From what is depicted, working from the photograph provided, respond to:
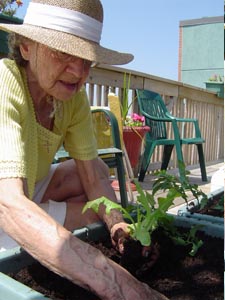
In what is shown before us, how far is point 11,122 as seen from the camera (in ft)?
3.45

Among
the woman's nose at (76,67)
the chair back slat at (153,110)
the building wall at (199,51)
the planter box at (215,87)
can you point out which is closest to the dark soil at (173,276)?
the woman's nose at (76,67)

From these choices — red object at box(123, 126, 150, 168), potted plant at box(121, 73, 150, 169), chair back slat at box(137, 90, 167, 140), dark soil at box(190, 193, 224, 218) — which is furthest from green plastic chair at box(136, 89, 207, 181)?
dark soil at box(190, 193, 224, 218)

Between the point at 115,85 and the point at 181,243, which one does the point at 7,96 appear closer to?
the point at 181,243

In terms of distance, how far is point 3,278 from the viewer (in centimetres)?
79

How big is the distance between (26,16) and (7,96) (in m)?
0.27

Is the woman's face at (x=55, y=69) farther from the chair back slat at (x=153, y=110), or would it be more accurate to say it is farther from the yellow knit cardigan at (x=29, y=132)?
the chair back slat at (x=153, y=110)

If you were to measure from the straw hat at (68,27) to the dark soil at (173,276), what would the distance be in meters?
0.57

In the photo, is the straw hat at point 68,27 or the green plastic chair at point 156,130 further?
the green plastic chair at point 156,130

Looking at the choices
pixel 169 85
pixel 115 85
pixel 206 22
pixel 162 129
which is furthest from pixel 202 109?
pixel 206 22

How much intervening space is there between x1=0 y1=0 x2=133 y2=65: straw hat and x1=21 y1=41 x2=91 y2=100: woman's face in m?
0.05

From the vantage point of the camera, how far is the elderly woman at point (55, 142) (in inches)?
32.3

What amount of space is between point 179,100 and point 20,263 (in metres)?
4.85

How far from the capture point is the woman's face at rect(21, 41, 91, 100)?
3.77 ft

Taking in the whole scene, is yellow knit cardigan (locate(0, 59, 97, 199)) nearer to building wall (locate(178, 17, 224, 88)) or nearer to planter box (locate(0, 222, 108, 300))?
planter box (locate(0, 222, 108, 300))
